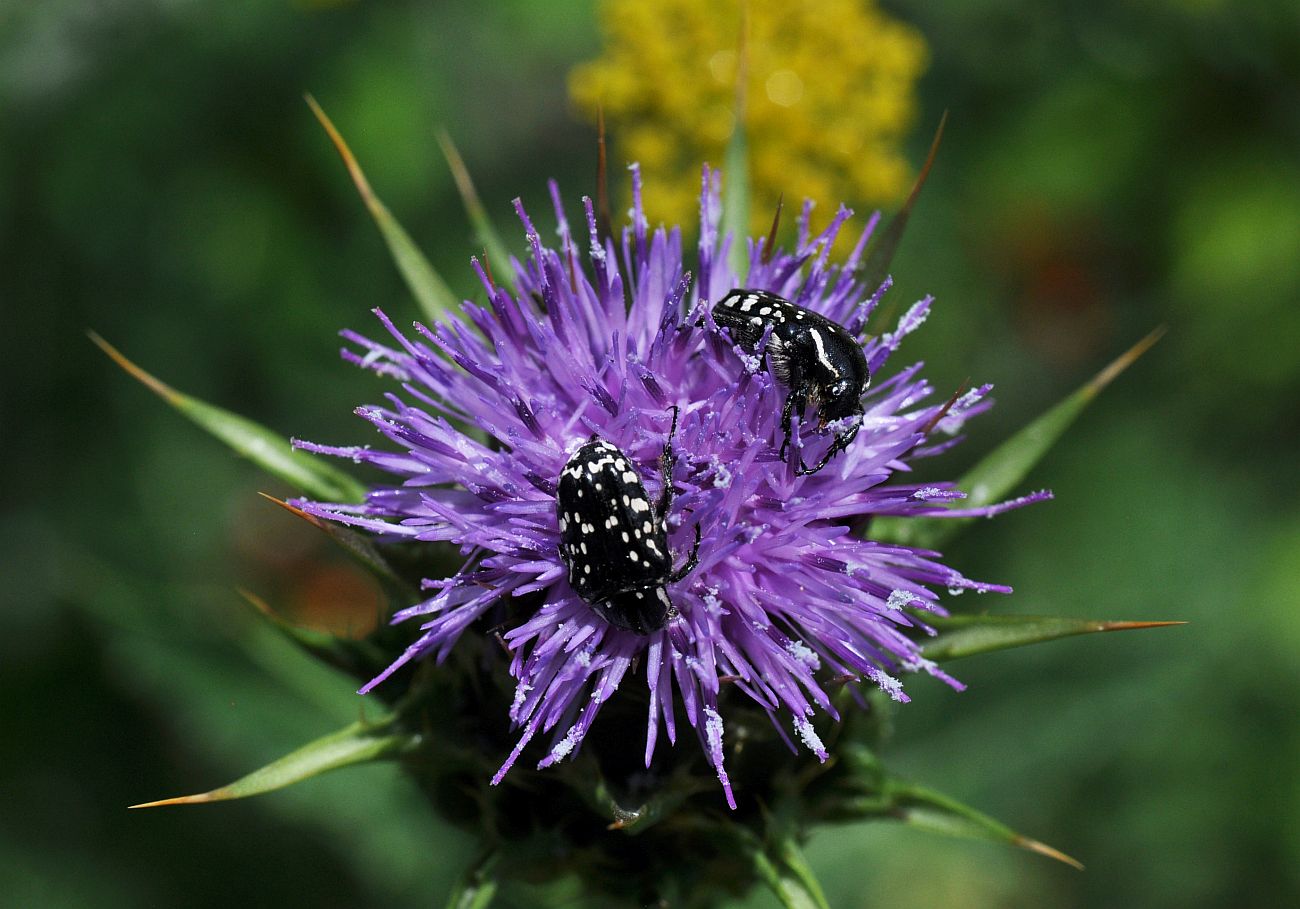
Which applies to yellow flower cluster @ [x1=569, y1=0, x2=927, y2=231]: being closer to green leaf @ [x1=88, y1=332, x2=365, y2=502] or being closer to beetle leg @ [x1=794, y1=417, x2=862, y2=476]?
green leaf @ [x1=88, y1=332, x2=365, y2=502]

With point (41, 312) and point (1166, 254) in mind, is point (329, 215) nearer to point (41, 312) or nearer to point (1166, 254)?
point (41, 312)

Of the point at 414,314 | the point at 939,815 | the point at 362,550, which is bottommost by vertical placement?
the point at 939,815

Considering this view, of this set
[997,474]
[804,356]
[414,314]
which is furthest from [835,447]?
[414,314]

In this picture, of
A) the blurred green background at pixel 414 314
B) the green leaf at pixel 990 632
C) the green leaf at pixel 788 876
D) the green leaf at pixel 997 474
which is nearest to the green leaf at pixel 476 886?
the green leaf at pixel 788 876

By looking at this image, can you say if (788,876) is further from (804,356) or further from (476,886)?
(804,356)

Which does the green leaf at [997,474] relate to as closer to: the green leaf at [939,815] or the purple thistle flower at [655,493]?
the purple thistle flower at [655,493]

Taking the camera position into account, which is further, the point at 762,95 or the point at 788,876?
the point at 762,95

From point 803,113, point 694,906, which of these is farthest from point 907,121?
point 694,906
